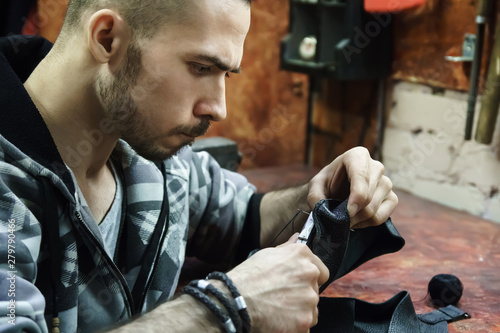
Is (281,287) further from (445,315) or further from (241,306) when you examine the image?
(445,315)

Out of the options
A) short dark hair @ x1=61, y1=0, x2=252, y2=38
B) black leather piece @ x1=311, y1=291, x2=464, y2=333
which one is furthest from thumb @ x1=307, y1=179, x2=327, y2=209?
short dark hair @ x1=61, y1=0, x2=252, y2=38

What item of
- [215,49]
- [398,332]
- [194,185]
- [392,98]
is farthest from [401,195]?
[215,49]

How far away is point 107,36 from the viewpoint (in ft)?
3.49

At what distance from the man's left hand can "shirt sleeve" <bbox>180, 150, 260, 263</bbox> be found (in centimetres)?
22

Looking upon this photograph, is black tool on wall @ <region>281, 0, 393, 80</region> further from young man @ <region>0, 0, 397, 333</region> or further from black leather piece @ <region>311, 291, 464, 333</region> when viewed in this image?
black leather piece @ <region>311, 291, 464, 333</region>

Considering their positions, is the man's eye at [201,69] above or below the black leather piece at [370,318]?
above

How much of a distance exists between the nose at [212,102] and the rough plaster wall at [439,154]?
1.09m

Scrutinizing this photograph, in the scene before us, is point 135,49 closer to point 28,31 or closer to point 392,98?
point 28,31

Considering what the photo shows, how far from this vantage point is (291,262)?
0.99 metres

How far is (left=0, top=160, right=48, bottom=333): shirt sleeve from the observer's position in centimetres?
82

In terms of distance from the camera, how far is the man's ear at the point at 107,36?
41.4 inches

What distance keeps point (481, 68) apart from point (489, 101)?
0.13m

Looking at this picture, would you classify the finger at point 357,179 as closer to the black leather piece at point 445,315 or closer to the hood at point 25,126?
the black leather piece at point 445,315

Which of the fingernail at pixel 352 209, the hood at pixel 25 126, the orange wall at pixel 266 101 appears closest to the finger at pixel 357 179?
the fingernail at pixel 352 209
